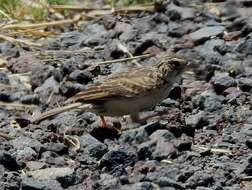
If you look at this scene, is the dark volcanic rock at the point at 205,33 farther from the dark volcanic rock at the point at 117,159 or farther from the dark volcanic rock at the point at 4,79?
the dark volcanic rock at the point at 117,159

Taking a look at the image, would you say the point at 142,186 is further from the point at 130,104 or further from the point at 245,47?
the point at 245,47

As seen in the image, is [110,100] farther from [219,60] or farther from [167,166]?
[219,60]

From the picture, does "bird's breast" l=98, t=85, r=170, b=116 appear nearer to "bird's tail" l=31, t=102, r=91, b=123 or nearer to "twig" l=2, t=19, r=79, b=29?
"bird's tail" l=31, t=102, r=91, b=123

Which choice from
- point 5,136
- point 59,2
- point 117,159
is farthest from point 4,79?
point 117,159

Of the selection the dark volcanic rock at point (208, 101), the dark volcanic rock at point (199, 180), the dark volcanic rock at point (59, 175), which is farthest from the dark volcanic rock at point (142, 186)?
the dark volcanic rock at point (208, 101)

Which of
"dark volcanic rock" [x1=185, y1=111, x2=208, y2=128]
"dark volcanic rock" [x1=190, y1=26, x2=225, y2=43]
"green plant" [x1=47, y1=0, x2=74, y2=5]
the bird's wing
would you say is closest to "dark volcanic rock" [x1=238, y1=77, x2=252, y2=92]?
"dark volcanic rock" [x1=185, y1=111, x2=208, y2=128]

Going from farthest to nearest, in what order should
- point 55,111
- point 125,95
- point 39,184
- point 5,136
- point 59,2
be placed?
point 59,2 → point 55,111 → point 125,95 → point 5,136 → point 39,184

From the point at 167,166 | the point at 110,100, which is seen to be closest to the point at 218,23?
the point at 110,100
